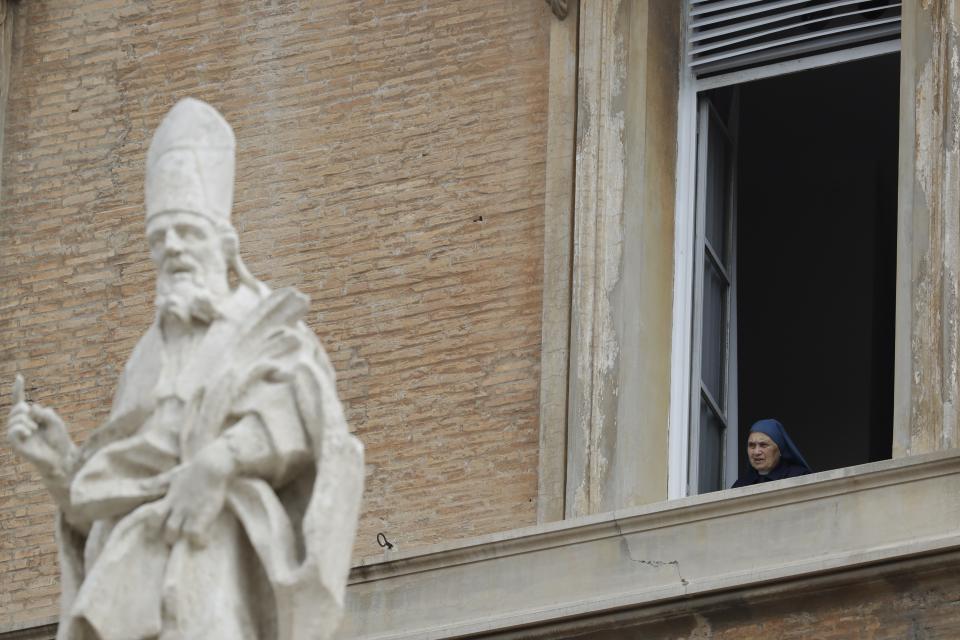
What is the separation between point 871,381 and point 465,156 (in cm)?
363

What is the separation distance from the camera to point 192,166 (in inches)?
378

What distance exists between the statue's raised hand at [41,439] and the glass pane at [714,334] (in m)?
5.47

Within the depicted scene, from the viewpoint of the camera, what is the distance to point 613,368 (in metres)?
14.4

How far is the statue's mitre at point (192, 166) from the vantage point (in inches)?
377

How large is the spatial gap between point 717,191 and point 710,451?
1043 mm

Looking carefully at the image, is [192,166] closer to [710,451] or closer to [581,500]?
[581,500]

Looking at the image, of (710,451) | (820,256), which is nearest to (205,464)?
(710,451)

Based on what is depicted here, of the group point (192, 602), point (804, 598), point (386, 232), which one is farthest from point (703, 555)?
point (192, 602)

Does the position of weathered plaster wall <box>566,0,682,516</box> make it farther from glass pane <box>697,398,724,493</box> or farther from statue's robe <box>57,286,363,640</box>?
statue's robe <box>57,286,363,640</box>

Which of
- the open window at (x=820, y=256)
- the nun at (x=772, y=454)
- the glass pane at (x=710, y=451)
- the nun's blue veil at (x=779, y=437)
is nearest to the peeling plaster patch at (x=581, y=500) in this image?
the glass pane at (x=710, y=451)

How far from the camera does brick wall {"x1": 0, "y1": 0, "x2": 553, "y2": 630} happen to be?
48.1 ft

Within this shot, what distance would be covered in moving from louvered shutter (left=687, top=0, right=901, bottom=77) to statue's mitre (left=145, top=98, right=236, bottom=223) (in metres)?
5.39

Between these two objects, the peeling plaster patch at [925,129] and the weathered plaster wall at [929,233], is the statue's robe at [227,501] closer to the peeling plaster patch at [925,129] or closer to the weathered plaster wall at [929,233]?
the weathered plaster wall at [929,233]

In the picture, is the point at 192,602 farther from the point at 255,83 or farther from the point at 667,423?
the point at 255,83
